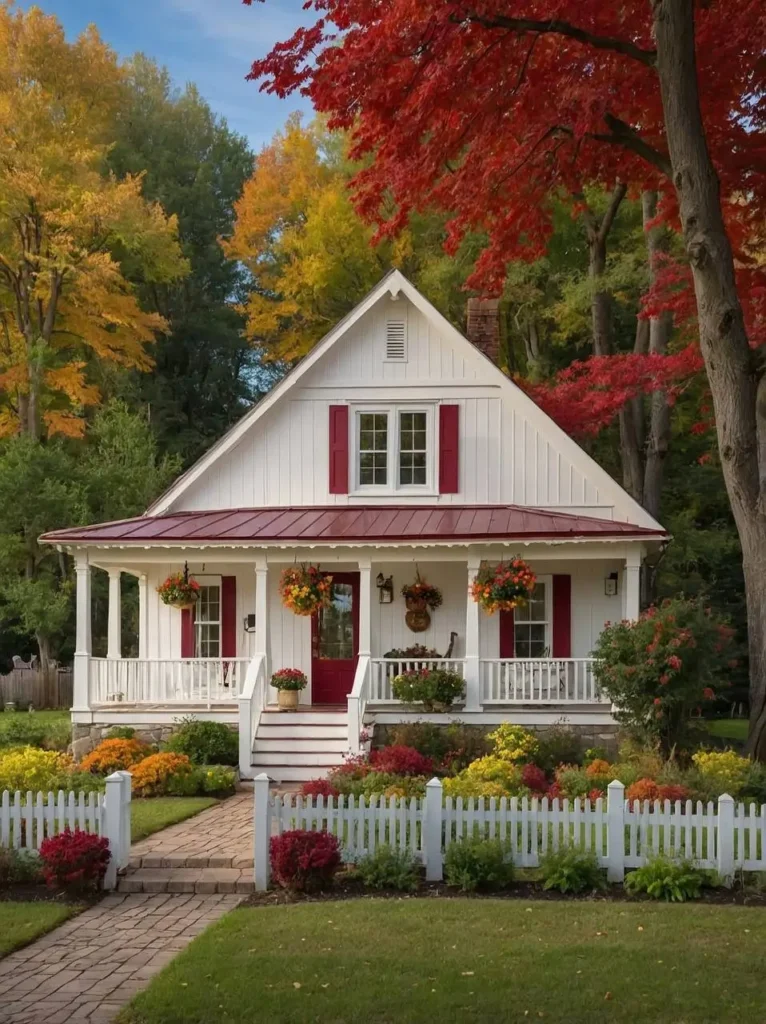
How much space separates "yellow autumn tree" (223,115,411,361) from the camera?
32.2m

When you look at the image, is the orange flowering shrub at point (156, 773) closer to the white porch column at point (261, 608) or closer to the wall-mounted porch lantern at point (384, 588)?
the white porch column at point (261, 608)

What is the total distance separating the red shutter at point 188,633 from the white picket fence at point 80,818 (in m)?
9.95

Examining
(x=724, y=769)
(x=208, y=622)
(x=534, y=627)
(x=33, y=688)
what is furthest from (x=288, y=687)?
(x=33, y=688)

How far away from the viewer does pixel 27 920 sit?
9070mm

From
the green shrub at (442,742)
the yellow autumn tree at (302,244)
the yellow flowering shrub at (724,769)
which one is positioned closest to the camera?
the yellow flowering shrub at (724,769)

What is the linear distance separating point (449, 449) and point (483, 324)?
12.4ft

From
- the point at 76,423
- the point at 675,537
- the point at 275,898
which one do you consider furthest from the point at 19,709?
the point at 275,898

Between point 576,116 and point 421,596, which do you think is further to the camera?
point 421,596

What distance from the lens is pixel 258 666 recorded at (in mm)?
17562

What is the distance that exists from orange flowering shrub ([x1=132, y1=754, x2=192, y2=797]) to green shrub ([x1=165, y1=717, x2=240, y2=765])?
134cm

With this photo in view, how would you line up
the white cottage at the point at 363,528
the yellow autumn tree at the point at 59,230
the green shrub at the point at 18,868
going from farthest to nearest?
1. the yellow autumn tree at the point at 59,230
2. the white cottage at the point at 363,528
3. the green shrub at the point at 18,868

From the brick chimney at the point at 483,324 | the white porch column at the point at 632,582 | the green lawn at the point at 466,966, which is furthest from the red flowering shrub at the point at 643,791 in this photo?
the brick chimney at the point at 483,324

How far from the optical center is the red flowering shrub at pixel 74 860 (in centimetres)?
987

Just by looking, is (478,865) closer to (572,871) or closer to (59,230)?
(572,871)
